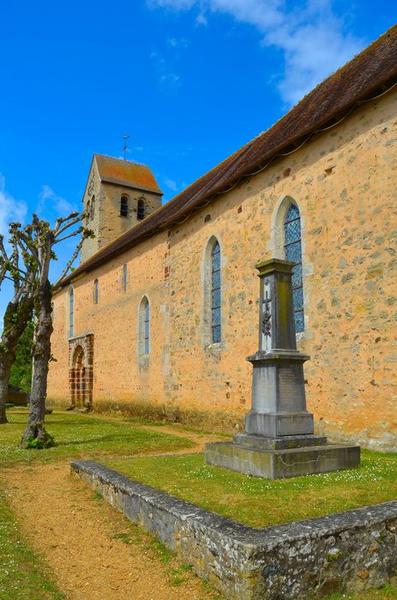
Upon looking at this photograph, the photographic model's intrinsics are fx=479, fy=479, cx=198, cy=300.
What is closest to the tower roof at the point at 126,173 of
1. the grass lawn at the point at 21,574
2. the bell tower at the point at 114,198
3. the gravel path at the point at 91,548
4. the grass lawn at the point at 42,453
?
the bell tower at the point at 114,198

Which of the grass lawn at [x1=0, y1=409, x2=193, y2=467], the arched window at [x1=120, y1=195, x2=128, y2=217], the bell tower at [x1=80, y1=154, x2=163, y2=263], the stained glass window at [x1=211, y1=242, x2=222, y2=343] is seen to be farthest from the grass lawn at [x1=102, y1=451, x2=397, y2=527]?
the arched window at [x1=120, y1=195, x2=128, y2=217]

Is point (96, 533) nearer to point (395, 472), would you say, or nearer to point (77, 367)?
point (395, 472)

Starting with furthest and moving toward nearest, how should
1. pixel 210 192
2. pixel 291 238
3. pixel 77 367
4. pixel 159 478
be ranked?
pixel 77 367, pixel 210 192, pixel 291 238, pixel 159 478

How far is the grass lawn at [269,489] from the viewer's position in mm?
4164

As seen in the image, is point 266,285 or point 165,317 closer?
point 266,285

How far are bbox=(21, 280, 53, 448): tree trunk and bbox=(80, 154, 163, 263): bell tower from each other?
17.5 metres

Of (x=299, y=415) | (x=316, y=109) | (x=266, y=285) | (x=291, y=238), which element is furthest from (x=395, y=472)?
(x=316, y=109)

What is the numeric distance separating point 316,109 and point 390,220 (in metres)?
4.46

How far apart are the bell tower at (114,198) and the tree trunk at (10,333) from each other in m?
12.8

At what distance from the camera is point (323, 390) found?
9172 millimetres

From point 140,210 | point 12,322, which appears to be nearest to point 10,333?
point 12,322

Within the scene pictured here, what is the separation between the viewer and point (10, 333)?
15.2 meters

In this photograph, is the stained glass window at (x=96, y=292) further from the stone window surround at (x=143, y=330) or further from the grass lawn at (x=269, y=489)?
the grass lawn at (x=269, y=489)

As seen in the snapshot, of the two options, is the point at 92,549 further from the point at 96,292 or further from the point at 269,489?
the point at 96,292
